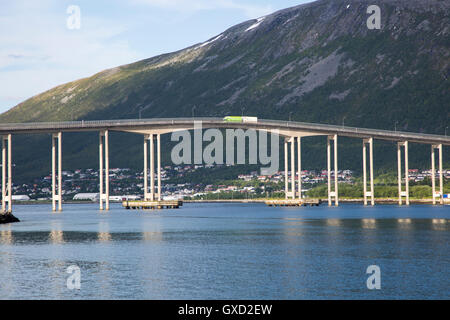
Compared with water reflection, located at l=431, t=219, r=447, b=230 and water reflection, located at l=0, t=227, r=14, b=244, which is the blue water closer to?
water reflection, located at l=0, t=227, r=14, b=244

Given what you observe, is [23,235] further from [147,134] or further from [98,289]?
[147,134]

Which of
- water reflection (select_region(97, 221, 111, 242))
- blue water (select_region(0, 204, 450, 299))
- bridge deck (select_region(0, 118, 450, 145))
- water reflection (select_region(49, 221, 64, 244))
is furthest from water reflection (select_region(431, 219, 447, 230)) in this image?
bridge deck (select_region(0, 118, 450, 145))

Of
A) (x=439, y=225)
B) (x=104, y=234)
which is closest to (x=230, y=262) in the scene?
(x=104, y=234)

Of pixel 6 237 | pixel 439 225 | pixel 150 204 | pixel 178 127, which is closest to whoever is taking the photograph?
pixel 6 237

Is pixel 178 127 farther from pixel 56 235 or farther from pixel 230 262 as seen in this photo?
pixel 230 262

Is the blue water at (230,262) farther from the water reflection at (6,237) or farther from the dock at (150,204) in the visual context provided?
the dock at (150,204)

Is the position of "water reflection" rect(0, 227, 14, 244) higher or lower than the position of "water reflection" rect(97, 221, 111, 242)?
higher

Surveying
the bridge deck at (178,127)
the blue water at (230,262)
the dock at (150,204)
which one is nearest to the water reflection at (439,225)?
the blue water at (230,262)
